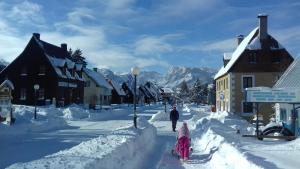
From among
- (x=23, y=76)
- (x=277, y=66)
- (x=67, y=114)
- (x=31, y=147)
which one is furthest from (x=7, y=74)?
(x=31, y=147)

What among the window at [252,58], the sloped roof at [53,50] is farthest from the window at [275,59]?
the sloped roof at [53,50]

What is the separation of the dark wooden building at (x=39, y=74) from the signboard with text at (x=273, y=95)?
4112cm

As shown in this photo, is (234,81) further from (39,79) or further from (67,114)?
(39,79)

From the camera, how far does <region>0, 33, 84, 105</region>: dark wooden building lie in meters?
61.7

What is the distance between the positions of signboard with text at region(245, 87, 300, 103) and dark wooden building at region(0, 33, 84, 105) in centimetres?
4112

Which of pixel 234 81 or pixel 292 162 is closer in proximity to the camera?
pixel 292 162

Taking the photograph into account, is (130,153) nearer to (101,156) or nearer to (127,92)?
(101,156)

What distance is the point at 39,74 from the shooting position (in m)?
62.5

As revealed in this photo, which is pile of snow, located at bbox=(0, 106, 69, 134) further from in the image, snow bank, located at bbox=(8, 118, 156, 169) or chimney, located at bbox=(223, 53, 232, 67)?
chimney, located at bbox=(223, 53, 232, 67)

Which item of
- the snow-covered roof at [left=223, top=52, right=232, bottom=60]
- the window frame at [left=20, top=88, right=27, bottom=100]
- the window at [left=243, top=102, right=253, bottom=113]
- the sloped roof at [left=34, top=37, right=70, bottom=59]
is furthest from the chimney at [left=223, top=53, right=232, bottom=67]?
the window frame at [left=20, top=88, right=27, bottom=100]

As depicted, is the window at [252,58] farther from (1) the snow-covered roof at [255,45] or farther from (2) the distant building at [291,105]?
(2) the distant building at [291,105]

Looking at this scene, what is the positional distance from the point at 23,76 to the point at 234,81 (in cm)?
2967

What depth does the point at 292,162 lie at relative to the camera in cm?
1384

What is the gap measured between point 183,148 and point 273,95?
635 centimetres
